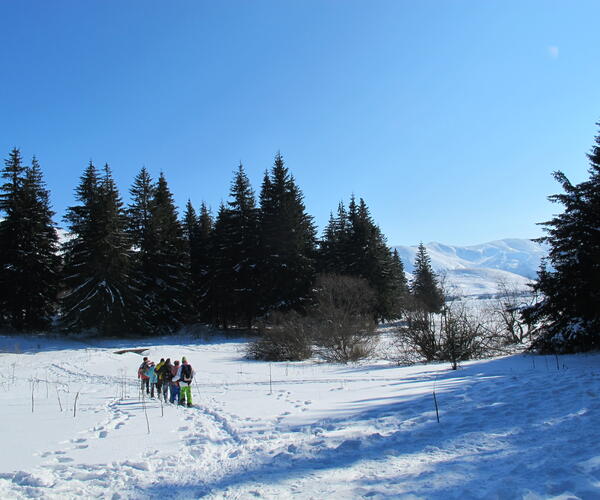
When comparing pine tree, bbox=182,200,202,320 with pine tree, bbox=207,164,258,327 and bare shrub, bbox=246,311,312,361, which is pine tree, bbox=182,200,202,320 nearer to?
pine tree, bbox=207,164,258,327

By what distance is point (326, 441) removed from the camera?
21.4 ft

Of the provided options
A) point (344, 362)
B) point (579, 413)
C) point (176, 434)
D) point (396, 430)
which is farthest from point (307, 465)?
point (344, 362)

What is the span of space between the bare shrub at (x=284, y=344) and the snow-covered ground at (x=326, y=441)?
37.5 ft

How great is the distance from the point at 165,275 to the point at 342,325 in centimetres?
1816

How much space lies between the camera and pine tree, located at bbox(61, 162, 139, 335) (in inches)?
1172

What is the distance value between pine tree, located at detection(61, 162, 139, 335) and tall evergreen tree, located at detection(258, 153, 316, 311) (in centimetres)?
1125

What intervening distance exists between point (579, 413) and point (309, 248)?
29.6m

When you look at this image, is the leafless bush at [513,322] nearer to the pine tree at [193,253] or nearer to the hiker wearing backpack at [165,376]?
the hiker wearing backpack at [165,376]

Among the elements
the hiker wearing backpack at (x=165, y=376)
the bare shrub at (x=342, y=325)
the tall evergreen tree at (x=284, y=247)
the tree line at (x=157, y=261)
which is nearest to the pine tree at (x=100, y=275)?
the tree line at (x=157, y=261)

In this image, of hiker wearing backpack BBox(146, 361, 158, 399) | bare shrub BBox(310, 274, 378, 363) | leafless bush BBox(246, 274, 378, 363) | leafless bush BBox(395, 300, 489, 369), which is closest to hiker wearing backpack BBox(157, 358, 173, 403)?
hiker wearing backpack BBox(146, 361, 158, 399)

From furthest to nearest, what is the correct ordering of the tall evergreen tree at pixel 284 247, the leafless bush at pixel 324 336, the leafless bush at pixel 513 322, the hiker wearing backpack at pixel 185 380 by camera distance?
the tall evergreen tree at pixel 284 247 → the leafless bush at pixel 324 336 → the leafless bush at pixel 513 322 → the hiker wearing backpack at pixel 185 380

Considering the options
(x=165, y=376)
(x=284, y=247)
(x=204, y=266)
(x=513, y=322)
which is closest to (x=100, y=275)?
(x=204, y=266)

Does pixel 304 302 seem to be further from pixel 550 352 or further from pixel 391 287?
Result: pixel 550 352

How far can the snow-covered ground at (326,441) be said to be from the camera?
15.3 ft
